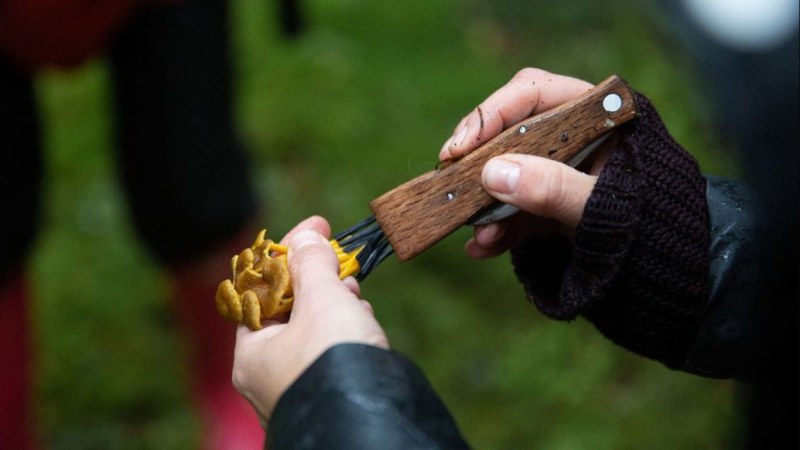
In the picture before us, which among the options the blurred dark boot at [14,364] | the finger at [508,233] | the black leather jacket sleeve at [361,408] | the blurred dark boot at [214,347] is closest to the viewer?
the black leather jacket sleeve at [361,408]

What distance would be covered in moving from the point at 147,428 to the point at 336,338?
145cm

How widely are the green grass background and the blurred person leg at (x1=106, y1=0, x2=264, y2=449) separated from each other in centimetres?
16

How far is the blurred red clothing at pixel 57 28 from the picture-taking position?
1.65 meters

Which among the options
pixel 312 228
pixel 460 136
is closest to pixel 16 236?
pixel 312 228

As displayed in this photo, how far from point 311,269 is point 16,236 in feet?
3.28

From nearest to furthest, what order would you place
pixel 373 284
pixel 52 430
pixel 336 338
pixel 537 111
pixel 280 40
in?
pixel 336 338, pixel 537 111, pixel 52 430, pixel 373 284, pixel 280 40

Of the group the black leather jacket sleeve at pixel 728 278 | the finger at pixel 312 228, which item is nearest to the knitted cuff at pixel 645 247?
the black leather jacket sleeve at pixel 728 278

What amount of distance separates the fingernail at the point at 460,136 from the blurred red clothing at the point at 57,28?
2.75 ft

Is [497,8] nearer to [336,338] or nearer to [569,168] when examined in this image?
[569,168]

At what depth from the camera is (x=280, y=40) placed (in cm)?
327

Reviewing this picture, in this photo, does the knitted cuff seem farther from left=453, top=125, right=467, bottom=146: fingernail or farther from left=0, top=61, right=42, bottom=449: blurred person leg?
left=0, top=61, right=42, bottom=449: blurred person leg

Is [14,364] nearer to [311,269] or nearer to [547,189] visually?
[311,269]

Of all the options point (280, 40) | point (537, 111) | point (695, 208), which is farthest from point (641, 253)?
point (280, 40)

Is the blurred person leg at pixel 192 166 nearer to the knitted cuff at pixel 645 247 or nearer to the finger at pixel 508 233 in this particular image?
the finger at pixel 508 233
